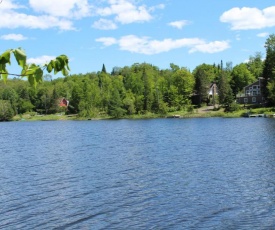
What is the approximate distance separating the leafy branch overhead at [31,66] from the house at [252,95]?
151 m

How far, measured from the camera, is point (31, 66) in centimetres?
388

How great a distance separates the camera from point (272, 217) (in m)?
19.2

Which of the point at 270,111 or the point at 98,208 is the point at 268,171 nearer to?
the point at 98,208

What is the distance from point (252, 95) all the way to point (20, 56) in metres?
154

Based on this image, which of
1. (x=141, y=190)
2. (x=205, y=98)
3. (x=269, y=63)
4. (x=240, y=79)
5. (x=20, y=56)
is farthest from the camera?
(x=240, y=79)

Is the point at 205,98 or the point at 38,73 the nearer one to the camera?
the point at 38,73

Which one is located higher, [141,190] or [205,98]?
[205,98]

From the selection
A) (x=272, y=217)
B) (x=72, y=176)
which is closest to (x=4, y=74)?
(x=272, y=217)

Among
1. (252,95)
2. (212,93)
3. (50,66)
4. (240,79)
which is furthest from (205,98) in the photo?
(50,66)

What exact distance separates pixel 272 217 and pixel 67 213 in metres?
11.0

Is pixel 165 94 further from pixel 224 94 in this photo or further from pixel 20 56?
pixel 20 56

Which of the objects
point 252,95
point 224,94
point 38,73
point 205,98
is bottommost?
point 38,73

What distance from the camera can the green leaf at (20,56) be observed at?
141 inches

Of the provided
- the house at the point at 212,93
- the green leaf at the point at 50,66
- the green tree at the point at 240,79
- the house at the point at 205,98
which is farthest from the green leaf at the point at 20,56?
the green tree at the point at 240,79
